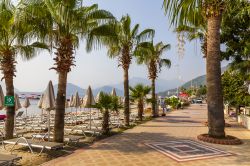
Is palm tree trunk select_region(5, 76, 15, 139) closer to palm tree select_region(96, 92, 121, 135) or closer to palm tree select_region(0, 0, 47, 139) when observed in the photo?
palm tree select_region(0, 0, 47, 139)

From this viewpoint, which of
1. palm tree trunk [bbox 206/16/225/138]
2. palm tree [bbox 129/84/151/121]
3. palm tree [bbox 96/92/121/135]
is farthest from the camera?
palm tree [bbox 129/84/151/121]

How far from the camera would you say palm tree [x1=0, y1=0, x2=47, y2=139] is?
11.9m

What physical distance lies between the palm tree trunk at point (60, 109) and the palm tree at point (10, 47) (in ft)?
7.72

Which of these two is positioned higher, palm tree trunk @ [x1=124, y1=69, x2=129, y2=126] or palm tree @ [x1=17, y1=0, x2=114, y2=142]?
palm tree @ [x1=17, y1=0, x2=114, y2=142]

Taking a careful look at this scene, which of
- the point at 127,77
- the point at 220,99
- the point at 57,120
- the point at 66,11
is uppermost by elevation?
the point at 66,11

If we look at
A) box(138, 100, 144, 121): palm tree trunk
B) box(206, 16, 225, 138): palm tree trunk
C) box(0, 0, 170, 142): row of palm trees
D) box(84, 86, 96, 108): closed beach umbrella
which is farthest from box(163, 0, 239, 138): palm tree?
box(138, 100, 144, 121): palm tree trunk

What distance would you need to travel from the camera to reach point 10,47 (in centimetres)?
1275

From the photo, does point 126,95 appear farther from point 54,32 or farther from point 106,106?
point 54,32

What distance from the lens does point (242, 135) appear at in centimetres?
1512

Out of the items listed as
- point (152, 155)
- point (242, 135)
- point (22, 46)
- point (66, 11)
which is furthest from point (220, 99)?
point (22, 46)

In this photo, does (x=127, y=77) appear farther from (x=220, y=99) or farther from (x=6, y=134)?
(x=6, y=134)

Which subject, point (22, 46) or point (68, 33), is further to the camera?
point (22, 46)

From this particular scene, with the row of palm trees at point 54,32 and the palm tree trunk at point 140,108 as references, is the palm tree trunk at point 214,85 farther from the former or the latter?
the palm tree trunk at point 140,108

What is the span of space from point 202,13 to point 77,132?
9.24 m
